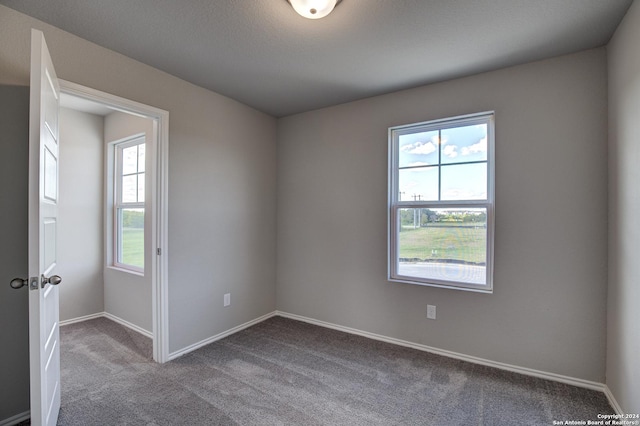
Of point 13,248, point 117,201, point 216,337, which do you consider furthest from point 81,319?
point 13,248

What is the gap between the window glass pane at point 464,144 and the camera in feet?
8.78

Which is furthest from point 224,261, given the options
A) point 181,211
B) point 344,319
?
point 344,319

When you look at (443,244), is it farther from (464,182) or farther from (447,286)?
(464,182)

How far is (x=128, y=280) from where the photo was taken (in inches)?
139

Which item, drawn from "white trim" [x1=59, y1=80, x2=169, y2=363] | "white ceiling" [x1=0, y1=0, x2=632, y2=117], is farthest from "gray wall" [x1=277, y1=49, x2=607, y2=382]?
"white trim" [x1=59, y1=80, x2=169, y2=363]

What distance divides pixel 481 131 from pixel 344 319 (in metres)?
2.30

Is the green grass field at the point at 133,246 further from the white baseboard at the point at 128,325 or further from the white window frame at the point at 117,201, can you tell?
the white baseboard at the point at 128,325

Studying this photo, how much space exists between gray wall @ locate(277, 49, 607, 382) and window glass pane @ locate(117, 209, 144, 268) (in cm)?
230

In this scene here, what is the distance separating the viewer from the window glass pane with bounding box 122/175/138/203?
3.62m

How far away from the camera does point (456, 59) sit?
2389 mm

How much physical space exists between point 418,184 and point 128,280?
3364 mm

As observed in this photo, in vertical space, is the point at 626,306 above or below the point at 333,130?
below

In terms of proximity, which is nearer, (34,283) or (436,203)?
(34,283)

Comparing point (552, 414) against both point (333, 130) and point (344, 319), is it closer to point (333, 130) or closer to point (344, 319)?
point (344, 319)
